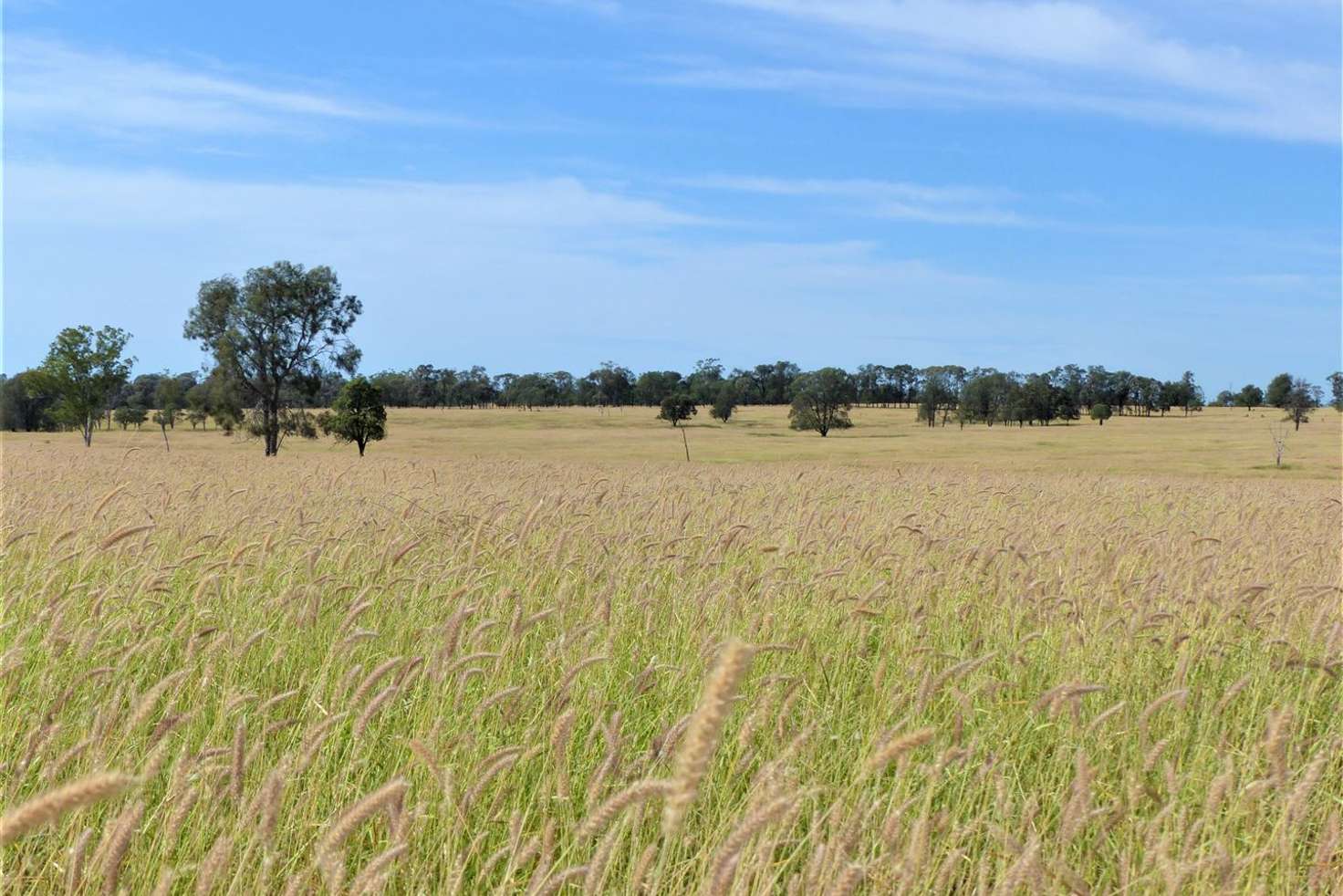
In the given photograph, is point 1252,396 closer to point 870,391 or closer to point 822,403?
point 870,391

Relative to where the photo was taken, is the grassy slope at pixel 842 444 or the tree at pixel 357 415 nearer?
the grassy slope at pixel 842 444

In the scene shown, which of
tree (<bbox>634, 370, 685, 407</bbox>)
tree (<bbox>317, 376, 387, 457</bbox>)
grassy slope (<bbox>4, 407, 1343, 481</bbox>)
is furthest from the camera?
tree (<bbox>634, 370, 685, 407</bbox>)

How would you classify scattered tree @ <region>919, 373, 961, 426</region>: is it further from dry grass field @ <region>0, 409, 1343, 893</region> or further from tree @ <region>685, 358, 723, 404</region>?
dry grass field @ <region>0, 409, 1343, 893</region>

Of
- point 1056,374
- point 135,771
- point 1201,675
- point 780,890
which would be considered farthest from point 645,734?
point 1056,374

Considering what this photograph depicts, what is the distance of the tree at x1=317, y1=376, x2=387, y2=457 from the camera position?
67562mm

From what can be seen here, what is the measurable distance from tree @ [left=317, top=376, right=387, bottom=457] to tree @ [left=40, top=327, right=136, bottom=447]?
1522 centimetres

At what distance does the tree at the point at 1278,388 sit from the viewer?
157 meters

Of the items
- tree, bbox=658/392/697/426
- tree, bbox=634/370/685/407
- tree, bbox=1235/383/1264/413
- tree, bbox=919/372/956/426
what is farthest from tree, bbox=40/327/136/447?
tree, bbox=1235/383/1264/413

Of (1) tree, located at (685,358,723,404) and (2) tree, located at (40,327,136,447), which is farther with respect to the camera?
(1) tree, located at (685,358,723,404)

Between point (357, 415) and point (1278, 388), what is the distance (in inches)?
5872

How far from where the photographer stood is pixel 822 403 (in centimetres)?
10931

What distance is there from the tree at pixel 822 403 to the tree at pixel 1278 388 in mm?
82741

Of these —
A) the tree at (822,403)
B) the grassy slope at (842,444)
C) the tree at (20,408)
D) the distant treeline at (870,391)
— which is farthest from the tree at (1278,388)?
the tree at (20,408)

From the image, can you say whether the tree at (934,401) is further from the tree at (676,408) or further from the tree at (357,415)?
the tree at (357,415)
